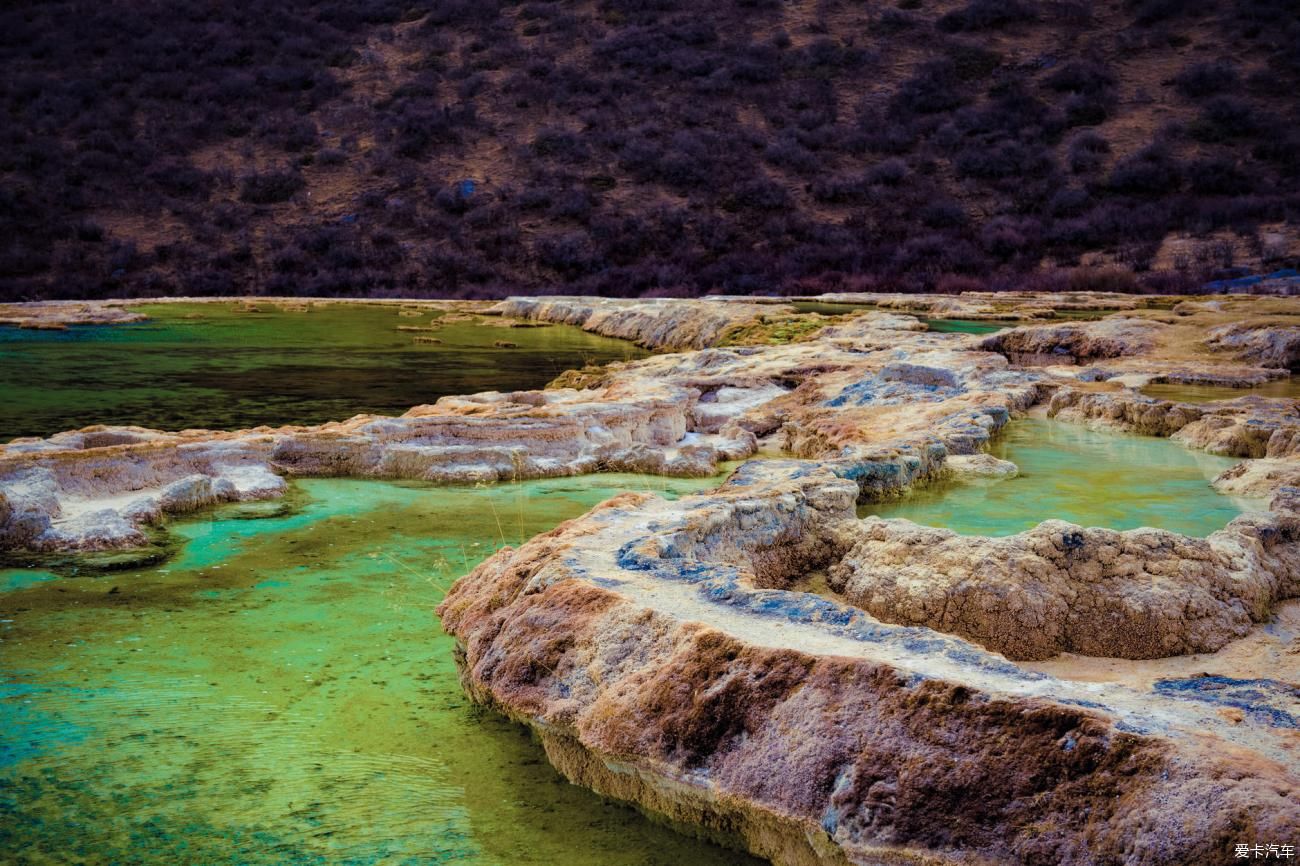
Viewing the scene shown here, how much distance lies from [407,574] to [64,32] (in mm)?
48411

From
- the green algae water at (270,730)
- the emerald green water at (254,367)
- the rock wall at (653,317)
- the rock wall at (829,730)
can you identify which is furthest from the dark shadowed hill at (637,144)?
the rock wall at (829,730)

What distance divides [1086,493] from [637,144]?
3272 centimetres

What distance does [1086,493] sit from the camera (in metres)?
5.34

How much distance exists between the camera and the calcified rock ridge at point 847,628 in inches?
85.9

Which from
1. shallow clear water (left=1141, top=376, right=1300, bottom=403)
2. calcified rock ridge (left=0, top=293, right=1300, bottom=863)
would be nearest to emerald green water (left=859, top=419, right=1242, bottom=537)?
calcified rock ridge (left=0, top=293, right=1300, bottom=863)

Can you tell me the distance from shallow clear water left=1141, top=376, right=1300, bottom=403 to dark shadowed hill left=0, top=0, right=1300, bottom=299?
14.2m

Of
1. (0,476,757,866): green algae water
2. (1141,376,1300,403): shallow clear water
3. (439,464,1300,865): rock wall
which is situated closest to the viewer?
(439,464,1300,865): rock wall

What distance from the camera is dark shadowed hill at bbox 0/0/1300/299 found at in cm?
2995

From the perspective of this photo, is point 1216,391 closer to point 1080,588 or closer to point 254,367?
point 1080,588

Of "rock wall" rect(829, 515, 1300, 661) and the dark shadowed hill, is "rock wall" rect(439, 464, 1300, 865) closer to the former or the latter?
"rock wall" rect(829, 515, 1300, 661)

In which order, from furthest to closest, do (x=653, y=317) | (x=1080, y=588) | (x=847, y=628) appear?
(x=653, y=317) < (x=1080, y=588) < (x=847, y=628)

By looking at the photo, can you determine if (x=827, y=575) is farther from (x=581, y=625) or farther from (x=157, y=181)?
(x=157, y=181)

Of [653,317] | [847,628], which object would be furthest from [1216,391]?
[653,317]

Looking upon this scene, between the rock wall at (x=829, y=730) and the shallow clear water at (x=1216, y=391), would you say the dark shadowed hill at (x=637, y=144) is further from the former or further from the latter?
the rock wall at (x=829, y=730)
